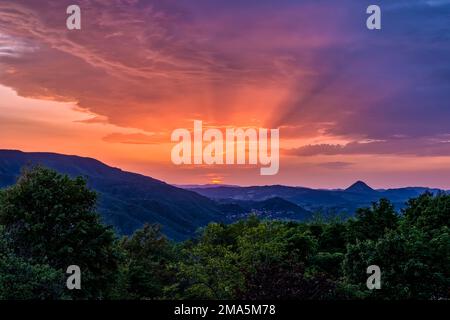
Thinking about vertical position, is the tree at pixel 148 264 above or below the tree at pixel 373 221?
below

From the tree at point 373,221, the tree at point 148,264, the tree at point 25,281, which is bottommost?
the tree at point 148,264

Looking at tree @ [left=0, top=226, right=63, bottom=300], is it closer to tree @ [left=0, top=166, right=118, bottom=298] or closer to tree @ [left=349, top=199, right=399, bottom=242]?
tree @ [left=0, top=166, right=118, bottom=298]

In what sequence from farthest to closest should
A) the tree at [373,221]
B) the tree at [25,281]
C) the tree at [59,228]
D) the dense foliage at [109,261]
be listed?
the tree at [373,221] < the tree at [59,228] < the dense foliage at [109,261] < the tree at [25,281]

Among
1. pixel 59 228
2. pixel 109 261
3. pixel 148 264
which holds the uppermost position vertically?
pixel 59 228

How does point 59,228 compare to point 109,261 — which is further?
point 109,261

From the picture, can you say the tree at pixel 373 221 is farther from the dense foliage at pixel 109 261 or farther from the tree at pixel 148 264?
the tree at pixel 148 264

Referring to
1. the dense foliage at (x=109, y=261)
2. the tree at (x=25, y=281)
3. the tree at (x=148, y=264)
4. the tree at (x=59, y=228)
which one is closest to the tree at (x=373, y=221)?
the dense foliage at (x=109, y=261)

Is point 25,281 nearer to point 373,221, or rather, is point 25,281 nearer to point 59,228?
point 59,228

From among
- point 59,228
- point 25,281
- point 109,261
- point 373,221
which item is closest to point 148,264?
point 109,261

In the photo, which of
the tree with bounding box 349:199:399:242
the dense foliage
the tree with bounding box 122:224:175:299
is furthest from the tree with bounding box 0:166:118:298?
the tree with bounding box 349:199:399:242

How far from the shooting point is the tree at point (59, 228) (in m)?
Answer: 28.7

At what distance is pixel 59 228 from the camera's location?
97.2 feet
